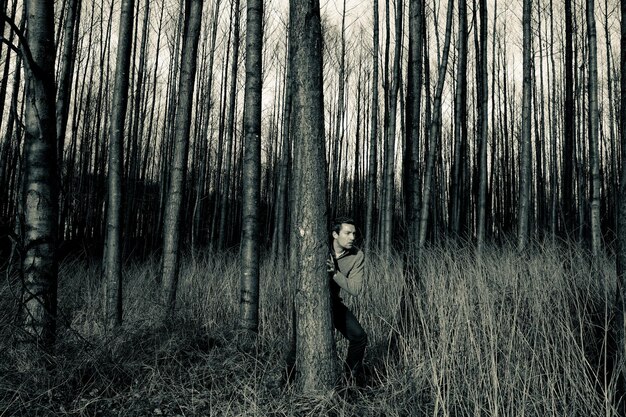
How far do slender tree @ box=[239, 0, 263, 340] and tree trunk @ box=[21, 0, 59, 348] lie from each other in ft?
4.79

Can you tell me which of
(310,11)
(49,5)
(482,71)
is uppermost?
(482,71)

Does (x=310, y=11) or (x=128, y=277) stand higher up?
(x=310, y=11)

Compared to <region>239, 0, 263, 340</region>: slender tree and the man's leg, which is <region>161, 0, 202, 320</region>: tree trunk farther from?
the man's leg

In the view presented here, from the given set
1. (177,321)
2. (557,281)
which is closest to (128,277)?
(177,321)

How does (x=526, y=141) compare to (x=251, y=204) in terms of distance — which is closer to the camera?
(x=251, y=204)

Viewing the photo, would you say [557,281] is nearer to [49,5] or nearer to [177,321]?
[177,321]

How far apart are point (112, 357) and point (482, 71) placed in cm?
727

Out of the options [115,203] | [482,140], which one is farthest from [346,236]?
[482,140]

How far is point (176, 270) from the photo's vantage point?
14.3ft

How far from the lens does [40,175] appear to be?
8.33 ft

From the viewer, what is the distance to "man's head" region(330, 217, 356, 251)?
273 cm

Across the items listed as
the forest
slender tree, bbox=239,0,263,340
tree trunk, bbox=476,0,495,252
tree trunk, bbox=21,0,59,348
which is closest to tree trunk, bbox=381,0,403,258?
the forest

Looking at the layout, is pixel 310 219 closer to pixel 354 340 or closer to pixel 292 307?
pixel 354 340

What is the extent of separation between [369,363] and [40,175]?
254cm
